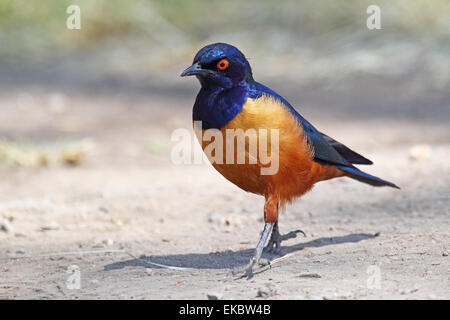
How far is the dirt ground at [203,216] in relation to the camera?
10.9 feet

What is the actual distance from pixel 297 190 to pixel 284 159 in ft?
0.92

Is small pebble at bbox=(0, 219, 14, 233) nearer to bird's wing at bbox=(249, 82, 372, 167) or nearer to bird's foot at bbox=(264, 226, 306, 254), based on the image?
bird's foot at bbox=(264, 226, 306, 254)

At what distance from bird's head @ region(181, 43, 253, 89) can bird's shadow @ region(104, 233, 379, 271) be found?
1031 mm

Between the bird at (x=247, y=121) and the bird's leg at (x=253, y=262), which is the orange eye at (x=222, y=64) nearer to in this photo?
the bird at (x=247, y=121)

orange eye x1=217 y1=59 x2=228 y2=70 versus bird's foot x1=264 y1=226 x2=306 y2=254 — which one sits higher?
orange eye x1=217 y1=59 x2=228 y2=70

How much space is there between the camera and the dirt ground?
3336 mm

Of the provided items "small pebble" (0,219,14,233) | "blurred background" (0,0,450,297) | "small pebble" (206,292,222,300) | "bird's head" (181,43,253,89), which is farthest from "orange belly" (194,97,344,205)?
"small pebble" (0,219,14,233)

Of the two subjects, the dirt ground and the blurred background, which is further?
the blurred background

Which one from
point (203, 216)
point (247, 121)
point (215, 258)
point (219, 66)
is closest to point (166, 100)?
point (203, 216)

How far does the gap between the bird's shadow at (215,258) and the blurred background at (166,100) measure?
506 mm

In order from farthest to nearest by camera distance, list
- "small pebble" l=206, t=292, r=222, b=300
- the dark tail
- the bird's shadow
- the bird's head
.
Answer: the dark tail
the bird's shadow
the bird's head
"small pebble" l=206, t=292, r=222, b=300

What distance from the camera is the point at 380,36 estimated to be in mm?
10562

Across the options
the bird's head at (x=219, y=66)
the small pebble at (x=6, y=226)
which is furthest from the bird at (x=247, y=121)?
the small pebble at (x=6, y=226)

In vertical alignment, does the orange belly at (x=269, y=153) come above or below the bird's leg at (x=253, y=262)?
above
